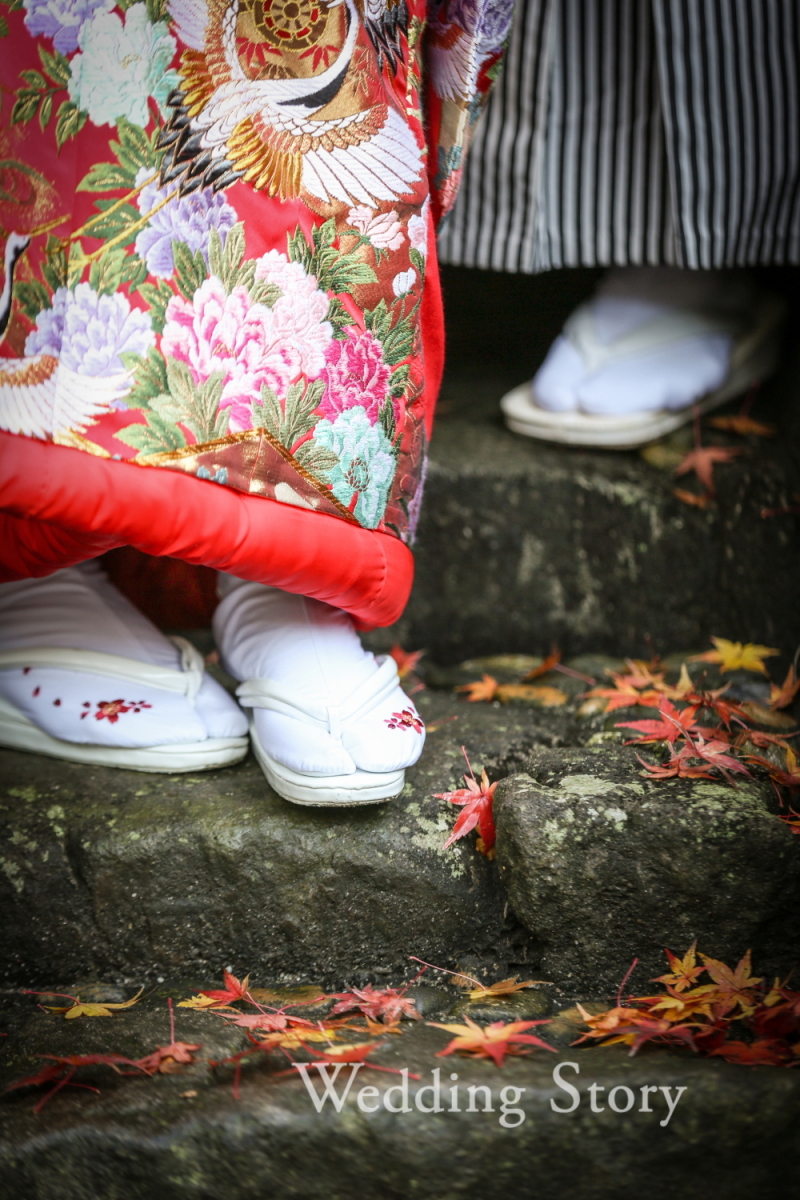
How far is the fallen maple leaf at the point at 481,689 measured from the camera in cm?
168

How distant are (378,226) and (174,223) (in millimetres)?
259

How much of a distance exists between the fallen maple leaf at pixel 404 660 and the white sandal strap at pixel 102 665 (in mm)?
520

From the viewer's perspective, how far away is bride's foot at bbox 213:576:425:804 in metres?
1.17

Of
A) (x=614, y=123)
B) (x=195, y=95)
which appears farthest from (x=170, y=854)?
(x=614, y=123)

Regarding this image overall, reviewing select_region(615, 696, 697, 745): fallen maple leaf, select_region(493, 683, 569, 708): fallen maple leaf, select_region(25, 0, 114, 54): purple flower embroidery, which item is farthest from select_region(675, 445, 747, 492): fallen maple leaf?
select_region(25, 0, 114, 54): purple flower embroidery

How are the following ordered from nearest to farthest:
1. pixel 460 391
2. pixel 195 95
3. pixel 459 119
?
pixel 195 95, pixel 459 119, pixel 460 391

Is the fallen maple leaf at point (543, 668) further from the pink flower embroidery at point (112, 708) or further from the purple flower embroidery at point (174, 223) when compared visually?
the purple flower embroidery at point (174, 223)

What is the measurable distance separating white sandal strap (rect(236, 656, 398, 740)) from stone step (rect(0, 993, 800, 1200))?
1.43 feet

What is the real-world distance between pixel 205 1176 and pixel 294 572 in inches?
27.1

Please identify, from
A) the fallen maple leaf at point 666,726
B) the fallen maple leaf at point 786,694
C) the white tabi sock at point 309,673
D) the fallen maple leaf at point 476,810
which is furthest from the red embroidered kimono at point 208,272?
the fallen maple leaf at point 786,694

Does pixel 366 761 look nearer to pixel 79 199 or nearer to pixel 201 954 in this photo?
pixel 201 954

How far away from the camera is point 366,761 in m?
1.16

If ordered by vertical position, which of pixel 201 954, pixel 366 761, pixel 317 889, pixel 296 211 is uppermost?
pixel 296 211

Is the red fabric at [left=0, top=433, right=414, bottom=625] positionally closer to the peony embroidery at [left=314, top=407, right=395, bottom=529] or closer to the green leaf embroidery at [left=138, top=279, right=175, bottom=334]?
the peony embroidery at [left=314, top=407, right=395, bottom=529]
